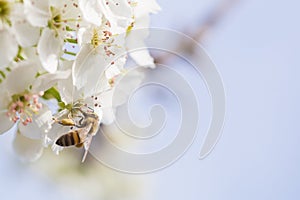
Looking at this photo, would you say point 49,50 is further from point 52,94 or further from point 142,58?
point 142,58

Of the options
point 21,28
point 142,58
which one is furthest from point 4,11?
point 142,58

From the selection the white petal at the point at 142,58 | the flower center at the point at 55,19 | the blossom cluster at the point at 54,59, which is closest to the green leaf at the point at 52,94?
the blossom cluster at the point at 54,59

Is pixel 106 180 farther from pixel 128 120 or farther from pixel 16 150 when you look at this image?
pixel 16 150

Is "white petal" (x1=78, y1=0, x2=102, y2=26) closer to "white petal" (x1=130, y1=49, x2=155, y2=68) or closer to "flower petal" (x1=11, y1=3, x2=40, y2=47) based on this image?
"flower petal" (x1=11, y1=3, x2=40, y2=47)

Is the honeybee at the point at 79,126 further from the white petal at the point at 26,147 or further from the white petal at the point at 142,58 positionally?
the white petal at the point at 142,58

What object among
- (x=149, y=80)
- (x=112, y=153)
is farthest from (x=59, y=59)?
(x=112, y=153)

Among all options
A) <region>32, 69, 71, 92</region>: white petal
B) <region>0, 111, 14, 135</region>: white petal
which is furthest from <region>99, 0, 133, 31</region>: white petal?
<region>0, 111, 14, 135</region>: white petal

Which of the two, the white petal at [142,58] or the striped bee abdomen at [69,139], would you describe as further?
the white petal at [142,58]
